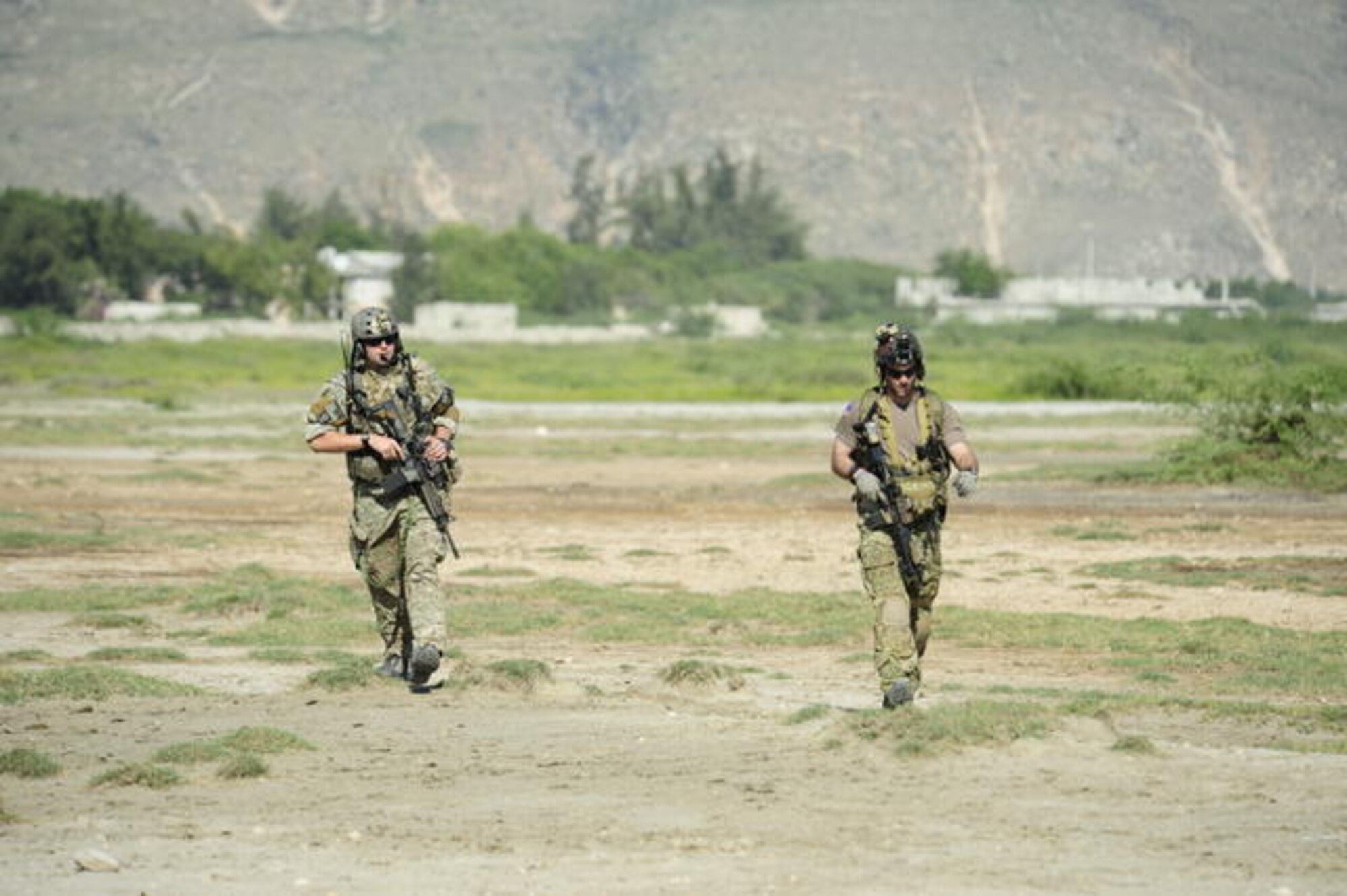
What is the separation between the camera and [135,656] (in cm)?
1712

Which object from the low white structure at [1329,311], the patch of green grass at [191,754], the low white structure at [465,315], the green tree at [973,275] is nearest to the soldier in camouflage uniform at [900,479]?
the patch of green grass at [191,754]

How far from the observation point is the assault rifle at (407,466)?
49.0 ft

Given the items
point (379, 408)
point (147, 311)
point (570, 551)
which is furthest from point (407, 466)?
point (147, 311)

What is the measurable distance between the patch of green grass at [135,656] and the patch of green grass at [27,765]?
14.3 feet

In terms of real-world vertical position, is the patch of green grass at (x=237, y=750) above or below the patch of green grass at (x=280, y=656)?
above

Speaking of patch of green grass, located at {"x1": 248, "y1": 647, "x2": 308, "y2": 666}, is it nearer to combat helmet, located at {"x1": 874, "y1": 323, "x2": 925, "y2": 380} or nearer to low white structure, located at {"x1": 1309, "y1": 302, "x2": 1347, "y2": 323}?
combat helmet, located at {"x1": 874, "y1": 323, "x2": 925, "y2": 380}

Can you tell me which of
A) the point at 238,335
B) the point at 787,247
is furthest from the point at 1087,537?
the point at 787,247

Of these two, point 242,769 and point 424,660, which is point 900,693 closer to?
point 424,660

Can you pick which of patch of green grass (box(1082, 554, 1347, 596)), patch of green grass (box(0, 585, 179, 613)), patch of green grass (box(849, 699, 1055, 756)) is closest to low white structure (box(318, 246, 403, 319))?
patch of green grass (box(1082, 554, 1347, 596))

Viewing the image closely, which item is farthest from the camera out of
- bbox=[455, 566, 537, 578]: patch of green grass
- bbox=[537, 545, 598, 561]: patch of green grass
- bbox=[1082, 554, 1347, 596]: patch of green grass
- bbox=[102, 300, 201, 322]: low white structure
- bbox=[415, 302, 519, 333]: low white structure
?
bbox=[415, 302, 519, 333]: low white structure

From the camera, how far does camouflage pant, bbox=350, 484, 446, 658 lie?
593 inches

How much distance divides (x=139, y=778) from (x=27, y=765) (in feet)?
1.96

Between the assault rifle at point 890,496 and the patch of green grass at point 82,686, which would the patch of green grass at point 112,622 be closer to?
the patch of green grass at point 82,686

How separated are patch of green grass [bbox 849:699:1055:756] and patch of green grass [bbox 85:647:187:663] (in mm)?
5374
